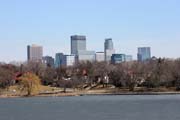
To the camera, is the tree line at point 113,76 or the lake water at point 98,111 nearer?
the lake water at point 98,111

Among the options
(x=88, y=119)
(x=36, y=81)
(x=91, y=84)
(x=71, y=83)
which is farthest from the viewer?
(x=91, y=84)

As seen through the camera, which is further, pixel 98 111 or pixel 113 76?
pixel 113 76

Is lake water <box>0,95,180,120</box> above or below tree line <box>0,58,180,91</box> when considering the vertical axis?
below

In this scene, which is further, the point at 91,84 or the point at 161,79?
the point at 91,84

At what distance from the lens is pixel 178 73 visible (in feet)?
493

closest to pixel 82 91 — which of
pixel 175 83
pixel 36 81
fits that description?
pixel 36 81

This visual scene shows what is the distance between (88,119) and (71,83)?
91.1 m

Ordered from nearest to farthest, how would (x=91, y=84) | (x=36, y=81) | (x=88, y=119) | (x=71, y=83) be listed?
(x=88, y=119), (x=36, y=81), (x=71, y=83), (x=91, y=84)

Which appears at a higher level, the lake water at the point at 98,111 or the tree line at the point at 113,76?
the tree line at the point at 113,76

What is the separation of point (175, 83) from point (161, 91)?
5366 millimetres

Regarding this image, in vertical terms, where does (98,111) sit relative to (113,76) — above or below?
below

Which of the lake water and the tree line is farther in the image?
the tree line

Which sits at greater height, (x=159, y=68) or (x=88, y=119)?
(x=159, y=68)

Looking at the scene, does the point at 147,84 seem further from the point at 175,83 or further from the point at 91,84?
the point at 91,84
